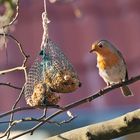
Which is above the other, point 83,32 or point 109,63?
point 83,32

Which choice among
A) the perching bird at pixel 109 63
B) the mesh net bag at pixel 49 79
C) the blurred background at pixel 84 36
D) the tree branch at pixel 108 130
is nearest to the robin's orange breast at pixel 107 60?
the perching bird at pixel 109 63

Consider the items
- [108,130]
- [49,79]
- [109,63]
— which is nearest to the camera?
[108,130]

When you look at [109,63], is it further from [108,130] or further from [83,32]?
[108,130]

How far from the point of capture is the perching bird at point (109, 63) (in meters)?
4.47

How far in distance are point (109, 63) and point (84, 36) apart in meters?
→ 1.10

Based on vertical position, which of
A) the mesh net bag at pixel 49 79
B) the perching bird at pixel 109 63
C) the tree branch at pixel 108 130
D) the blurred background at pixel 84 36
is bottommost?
the tree branch at pixel 108 130

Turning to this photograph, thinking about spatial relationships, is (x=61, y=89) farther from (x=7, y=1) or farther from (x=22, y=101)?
(x=22, y=101)

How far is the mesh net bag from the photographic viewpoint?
3424 mm

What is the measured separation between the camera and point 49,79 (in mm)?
3539

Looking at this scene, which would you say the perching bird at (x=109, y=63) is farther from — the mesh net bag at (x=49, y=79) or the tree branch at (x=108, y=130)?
the tree branch at (x=108, y=130)

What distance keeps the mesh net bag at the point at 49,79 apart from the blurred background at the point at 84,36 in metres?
1.67

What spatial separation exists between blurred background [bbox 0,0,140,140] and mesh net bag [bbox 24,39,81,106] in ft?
5.47

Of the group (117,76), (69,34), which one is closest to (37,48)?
(69,34)

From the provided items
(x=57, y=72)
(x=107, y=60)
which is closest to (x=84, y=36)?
(x=107, y=60)
